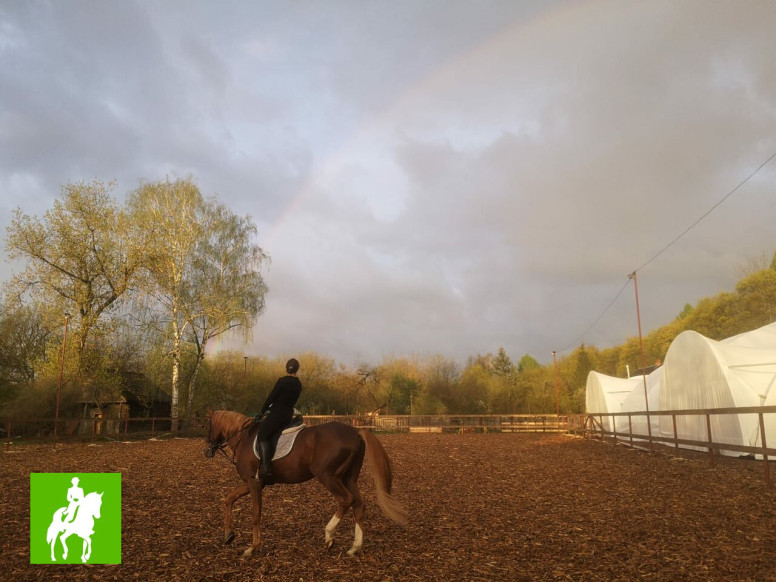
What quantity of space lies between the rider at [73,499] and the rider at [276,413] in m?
1.87

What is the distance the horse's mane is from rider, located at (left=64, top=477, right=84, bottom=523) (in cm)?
188

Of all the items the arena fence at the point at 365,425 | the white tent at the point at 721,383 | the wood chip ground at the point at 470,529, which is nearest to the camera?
the wood chip ground at the point at 470,529

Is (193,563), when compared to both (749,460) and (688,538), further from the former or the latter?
(749,460)

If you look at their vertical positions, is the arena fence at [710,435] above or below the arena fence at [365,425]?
above

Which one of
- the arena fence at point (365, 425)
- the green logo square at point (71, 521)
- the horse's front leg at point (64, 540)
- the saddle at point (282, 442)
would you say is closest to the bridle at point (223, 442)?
the saddle at point (282, 442)

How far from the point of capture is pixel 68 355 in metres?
27.8

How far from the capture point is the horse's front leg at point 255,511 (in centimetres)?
625

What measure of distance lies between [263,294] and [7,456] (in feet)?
63.4

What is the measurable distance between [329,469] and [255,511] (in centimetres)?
96

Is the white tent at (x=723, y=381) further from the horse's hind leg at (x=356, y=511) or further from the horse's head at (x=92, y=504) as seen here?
the horse's head at (x=92, y=504)

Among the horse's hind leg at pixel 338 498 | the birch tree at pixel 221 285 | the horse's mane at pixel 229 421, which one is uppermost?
the birch tree at pixel 221 285

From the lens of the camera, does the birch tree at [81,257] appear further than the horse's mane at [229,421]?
Yes

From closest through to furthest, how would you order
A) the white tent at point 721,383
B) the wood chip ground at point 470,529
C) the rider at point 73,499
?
the wood chip ground at point 470,529 < the rider at point 73,499 < the white tent at point 721,383

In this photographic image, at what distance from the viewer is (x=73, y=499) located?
5645 mm
